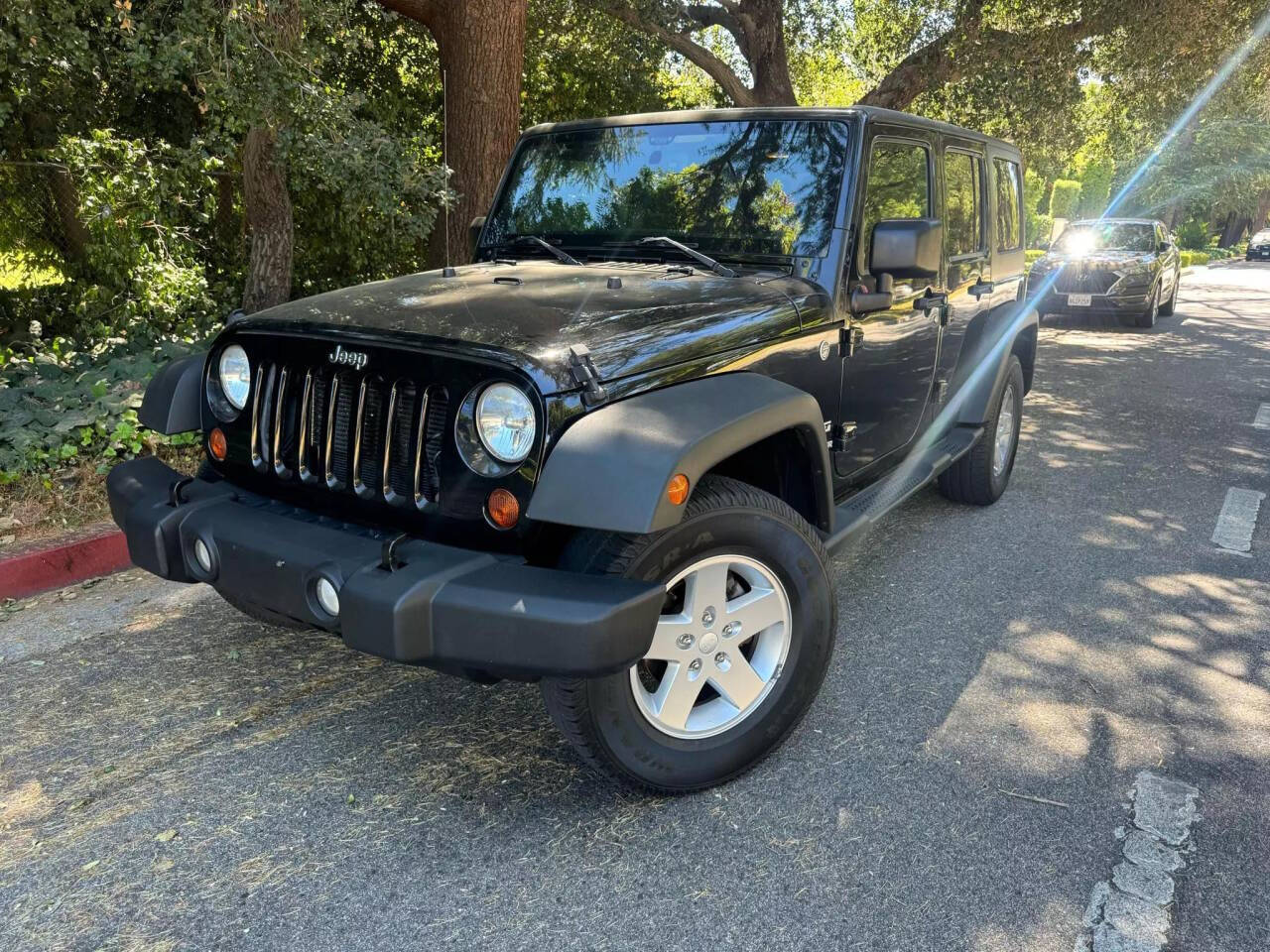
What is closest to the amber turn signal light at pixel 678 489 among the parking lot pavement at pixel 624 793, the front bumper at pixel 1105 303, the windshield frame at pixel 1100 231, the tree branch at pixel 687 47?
the parking lot pavement at pixel 624 793

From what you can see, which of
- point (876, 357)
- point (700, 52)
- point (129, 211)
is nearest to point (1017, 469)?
point (876, 357)

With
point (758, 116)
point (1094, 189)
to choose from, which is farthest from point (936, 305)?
point (1094, 189)

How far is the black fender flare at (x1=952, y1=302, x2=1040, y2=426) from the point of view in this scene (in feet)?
15.5

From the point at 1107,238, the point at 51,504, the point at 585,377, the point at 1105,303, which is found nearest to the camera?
the point at 585,377

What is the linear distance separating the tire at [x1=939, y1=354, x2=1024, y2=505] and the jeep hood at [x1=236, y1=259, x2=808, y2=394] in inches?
89.1

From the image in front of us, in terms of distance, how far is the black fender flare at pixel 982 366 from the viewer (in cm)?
474

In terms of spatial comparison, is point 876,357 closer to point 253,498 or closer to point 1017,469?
point 253,498

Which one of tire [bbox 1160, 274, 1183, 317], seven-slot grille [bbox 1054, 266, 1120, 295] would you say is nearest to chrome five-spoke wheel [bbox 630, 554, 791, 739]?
seven-slot grille [bbox 1054, 266, 1120, 295]

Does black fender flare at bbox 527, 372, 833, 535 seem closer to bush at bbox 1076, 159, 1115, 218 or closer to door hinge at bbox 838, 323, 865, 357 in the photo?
door hinge at bbox 838, 323, 865, 357

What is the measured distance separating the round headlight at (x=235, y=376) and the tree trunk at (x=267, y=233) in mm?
4306

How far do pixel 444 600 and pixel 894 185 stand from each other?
255cm

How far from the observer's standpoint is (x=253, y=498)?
9.61 ft

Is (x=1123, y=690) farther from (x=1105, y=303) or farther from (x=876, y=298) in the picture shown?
(x=1105, y=303)

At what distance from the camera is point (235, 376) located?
3018 millimetres
